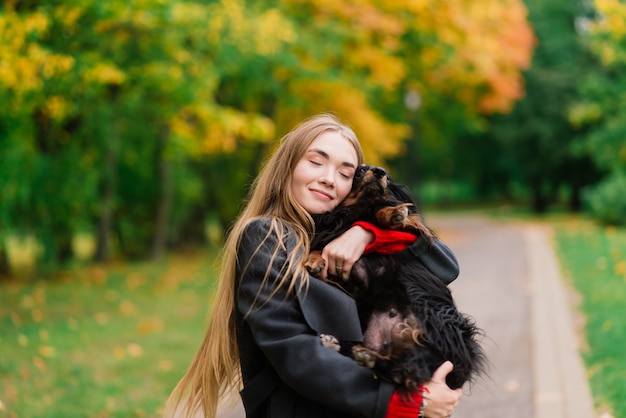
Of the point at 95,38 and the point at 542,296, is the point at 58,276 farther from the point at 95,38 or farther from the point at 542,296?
the point at 542,296

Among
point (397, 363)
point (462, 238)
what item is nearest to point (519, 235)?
point (462, 238)

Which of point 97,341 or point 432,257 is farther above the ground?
point 97,341

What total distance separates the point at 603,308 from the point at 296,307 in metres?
7.27

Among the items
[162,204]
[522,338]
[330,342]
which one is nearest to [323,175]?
[330,342]

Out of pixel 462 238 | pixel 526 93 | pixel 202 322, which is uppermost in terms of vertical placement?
pixel 526 93

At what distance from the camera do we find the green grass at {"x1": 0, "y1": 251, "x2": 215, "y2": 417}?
18.7ft

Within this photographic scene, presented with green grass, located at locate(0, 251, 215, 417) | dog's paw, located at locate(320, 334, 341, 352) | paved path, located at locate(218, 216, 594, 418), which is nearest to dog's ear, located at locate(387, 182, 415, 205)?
dog's paw, located at locate(320, 334, 341, 352)

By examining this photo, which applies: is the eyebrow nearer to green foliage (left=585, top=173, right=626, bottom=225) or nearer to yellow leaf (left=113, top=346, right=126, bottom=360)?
yellow leaf (left=113, top=346, right=126, bottom=360)

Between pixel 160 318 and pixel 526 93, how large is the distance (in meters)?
27.3

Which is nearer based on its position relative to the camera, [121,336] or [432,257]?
[432,257]

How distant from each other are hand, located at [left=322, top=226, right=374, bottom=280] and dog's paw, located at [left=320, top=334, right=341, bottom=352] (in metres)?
0.19

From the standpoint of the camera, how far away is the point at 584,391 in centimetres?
569

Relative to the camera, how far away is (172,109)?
38.9 ft

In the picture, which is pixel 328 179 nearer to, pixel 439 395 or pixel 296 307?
pixel 296 307
